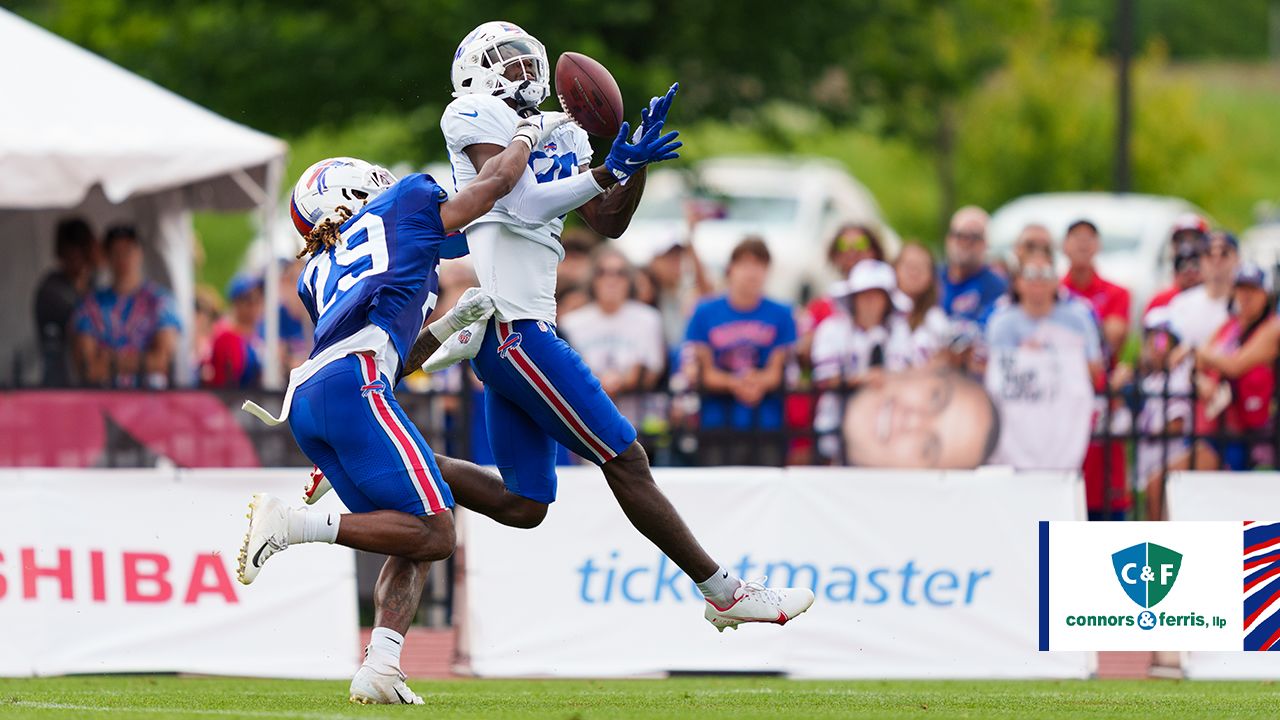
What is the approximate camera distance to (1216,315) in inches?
472

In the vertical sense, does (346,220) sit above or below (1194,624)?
above

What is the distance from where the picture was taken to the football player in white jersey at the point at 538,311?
7.30m

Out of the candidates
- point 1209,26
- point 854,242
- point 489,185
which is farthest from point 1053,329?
point 1209,26

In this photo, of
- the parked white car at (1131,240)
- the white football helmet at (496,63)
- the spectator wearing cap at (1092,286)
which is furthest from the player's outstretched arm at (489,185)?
the parked white car at (1131,240)

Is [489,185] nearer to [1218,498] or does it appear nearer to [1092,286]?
[1218,498]

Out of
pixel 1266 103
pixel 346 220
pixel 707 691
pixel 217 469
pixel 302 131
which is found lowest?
pixel 707 691

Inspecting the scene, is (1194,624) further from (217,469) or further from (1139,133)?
(1139,133)

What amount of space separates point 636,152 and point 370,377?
1224mm

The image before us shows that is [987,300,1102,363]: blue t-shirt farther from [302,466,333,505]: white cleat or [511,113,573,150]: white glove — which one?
[302,466,333,505]: white cleat

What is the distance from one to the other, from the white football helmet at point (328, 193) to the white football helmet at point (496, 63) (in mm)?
471

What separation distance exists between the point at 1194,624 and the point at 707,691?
2076mm

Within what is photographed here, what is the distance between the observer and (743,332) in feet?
39.7

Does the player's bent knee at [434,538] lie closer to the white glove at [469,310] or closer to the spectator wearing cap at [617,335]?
the white glove at [469,310]

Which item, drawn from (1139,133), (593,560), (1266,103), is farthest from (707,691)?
(1266,103)
